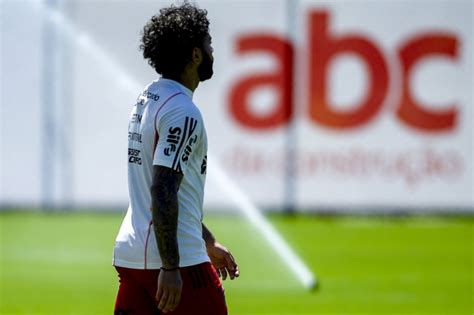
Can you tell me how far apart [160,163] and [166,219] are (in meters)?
0.22

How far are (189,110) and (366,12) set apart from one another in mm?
16105

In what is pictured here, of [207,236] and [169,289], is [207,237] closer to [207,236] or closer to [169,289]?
[207,236]

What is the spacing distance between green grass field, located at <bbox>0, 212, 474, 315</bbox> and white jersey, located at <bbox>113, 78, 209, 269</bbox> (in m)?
6.03

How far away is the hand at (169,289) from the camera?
4926mm

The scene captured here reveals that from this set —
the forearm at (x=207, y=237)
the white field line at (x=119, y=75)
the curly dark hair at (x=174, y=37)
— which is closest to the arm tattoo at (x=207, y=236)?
the forearm at (x=207, y=237)

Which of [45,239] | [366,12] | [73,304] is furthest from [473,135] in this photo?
[73,304]

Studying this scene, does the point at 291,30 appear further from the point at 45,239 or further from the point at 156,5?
the point at 45,239

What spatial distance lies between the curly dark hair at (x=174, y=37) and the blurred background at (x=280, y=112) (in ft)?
48.6

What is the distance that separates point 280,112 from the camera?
20.9m

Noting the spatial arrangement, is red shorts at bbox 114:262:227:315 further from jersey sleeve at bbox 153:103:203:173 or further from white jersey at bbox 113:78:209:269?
jersey sleeve at bbox 153:103:203:173

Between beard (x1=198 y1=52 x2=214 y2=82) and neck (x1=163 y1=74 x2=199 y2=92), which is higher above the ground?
beard (x1=198 y1=52 x2=214 y2=82)

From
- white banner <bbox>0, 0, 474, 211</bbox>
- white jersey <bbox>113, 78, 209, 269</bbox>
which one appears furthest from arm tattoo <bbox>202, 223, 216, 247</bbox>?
white banner <bbox>0, 0, 474, 211</bbox>

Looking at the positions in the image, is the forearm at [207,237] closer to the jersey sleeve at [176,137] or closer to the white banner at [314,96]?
the jersey sleeve at [176,137]

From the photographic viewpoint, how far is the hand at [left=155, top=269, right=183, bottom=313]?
4926mm
